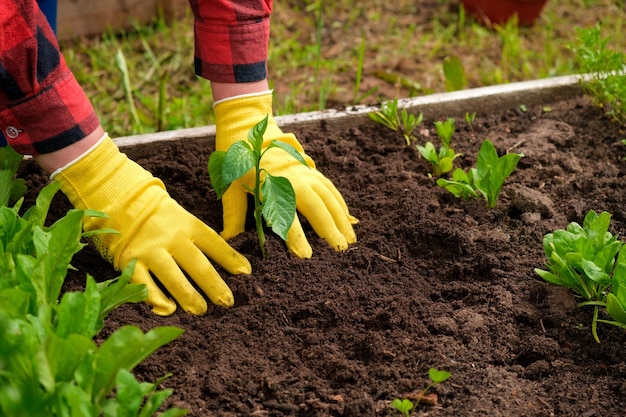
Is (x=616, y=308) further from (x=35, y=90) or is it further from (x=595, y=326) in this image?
(x=35, y=90)

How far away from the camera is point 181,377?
5.19 ft

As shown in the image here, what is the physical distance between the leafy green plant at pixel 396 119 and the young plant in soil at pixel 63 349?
1202 millimetres

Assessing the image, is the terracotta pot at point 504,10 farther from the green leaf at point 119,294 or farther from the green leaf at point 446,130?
the green leaf at point 119,294

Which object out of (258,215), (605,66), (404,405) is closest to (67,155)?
(258,215)

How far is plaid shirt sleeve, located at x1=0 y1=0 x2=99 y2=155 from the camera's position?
1622 millimetres

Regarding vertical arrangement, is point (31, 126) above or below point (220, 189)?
above

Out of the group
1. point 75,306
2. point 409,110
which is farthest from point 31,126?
point 409,110

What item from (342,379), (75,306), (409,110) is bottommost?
(342,379)

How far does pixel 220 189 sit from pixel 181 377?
432 millimetres

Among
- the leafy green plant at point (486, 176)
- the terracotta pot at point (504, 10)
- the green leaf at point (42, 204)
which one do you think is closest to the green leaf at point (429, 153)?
the leafy green plant at point (486, 176)

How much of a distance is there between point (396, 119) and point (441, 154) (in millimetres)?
251

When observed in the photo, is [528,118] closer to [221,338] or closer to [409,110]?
[409,110]

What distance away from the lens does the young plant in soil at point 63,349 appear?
3.93 ft

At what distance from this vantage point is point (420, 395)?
1520 mm
